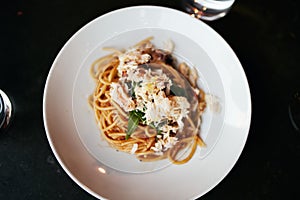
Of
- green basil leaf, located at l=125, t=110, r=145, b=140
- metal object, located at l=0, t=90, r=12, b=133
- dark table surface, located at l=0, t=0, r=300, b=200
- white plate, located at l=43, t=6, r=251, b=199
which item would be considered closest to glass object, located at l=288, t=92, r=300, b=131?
dark table surface, located at l=0, t=0, r=300, b=200

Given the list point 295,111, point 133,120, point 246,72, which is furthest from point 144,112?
point 295,111

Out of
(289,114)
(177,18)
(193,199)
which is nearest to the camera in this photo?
(193,199)

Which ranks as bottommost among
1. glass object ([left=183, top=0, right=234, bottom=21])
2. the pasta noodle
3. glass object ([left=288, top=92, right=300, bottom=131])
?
glass object ([left=288, top=92, right=300, bottom=131])

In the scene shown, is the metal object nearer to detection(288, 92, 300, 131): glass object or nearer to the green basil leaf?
the green basil leaf

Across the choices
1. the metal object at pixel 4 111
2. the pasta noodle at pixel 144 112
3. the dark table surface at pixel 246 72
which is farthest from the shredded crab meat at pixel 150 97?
the metal object at pixel 4 111

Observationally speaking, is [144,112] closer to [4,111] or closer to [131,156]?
[131,156]

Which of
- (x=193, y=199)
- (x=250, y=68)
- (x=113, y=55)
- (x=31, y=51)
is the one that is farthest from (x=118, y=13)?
(x=193, y=199)

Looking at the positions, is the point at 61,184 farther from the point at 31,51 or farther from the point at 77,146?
the point at 31,51
